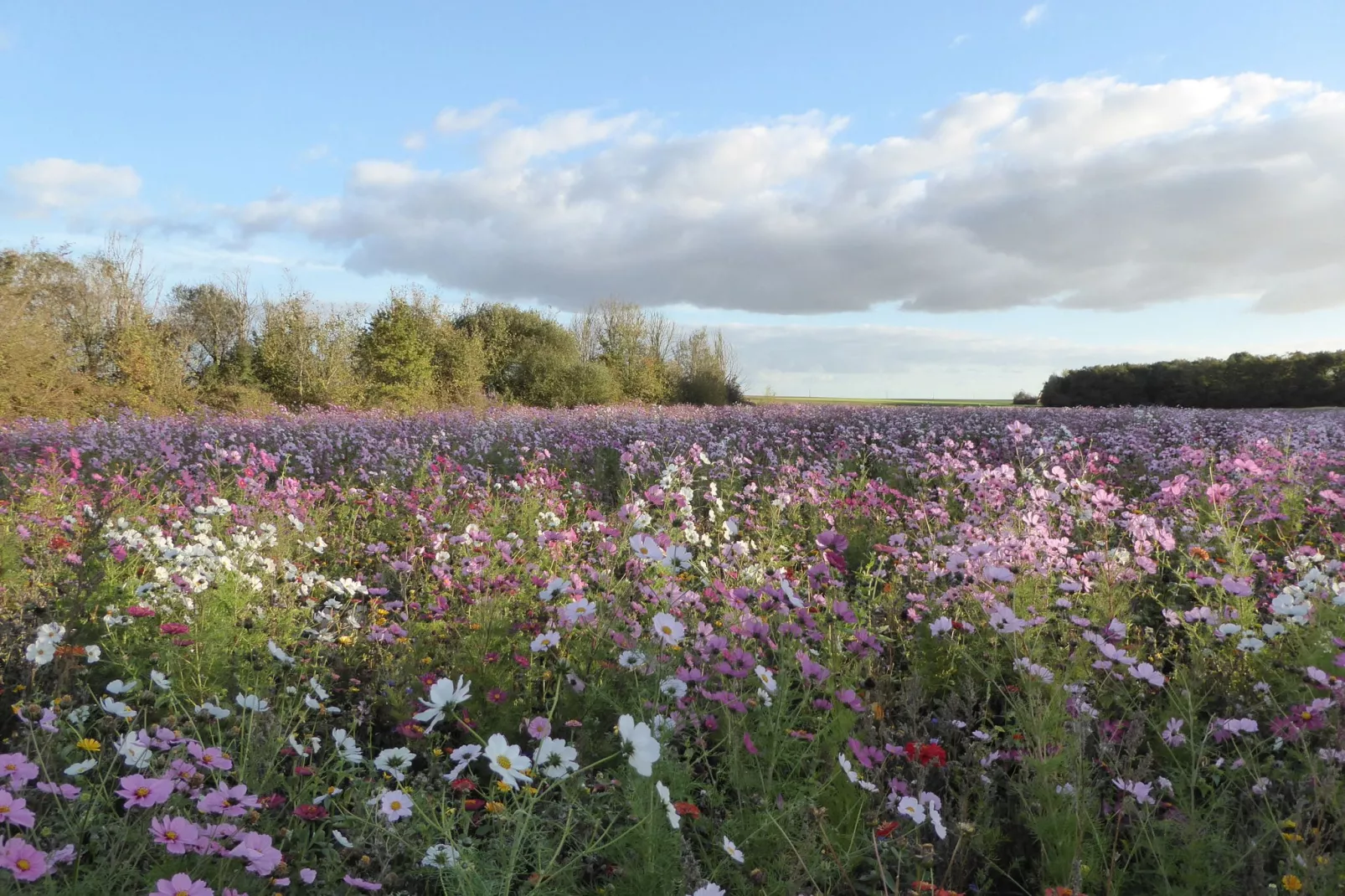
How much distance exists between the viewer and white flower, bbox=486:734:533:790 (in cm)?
157

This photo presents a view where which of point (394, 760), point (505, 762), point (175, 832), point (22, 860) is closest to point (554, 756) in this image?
point (505, 762)

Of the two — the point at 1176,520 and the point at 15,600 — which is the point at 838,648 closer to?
the point at 1176,520

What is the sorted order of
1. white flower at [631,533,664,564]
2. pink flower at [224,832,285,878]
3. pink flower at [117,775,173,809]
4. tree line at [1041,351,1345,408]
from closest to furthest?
pink flower at [224,832,285,878] → pink flower at [117,775,173,809] → white flower at [631,533,664,564] → tree line at [1041,351,1345,408]

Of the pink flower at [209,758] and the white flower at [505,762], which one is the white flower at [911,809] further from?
the pink flower at [209,758]

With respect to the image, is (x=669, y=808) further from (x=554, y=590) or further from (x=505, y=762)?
(x=554, y=590)

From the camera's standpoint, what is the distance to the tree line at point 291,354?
741 inches

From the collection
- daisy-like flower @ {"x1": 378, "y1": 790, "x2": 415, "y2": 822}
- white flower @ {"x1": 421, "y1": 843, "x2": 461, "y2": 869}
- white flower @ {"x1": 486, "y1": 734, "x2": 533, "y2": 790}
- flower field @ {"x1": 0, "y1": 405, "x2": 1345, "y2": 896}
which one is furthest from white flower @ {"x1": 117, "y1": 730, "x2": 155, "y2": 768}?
white flower @ {"x1": 486, "y1": 734, "x2": 533, "y2": 790}

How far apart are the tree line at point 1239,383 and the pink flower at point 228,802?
3141 cm

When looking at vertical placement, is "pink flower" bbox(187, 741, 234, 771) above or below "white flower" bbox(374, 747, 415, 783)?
above

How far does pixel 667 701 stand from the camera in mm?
2635

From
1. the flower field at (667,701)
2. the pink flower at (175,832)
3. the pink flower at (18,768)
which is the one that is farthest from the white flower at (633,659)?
the pink flower at (18,768)

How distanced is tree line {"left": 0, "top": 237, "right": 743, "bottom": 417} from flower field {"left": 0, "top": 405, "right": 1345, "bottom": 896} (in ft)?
49.9

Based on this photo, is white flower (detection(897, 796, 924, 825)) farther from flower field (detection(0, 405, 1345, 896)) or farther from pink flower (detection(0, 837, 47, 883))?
pink flower (detection(0, 837, 47, 883))

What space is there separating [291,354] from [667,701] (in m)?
32.0
